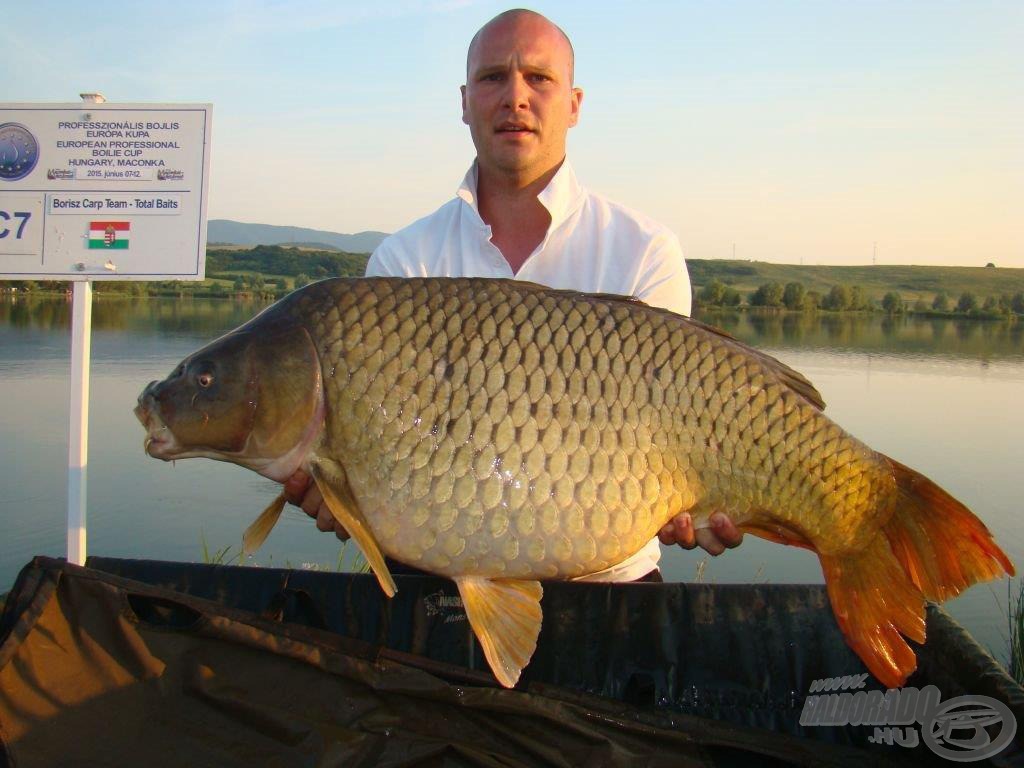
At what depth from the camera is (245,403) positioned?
147 cm

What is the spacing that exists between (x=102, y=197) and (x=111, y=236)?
4.5 inches

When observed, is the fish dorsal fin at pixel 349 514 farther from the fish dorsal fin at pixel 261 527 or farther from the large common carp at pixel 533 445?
the fish dorsal fin at pixel 261 527

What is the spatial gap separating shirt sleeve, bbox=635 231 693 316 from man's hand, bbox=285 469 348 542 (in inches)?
Result: 32.5

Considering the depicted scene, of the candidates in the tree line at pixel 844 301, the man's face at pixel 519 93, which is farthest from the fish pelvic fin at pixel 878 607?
the tree line at pixel 844 301

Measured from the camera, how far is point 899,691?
1659 mm

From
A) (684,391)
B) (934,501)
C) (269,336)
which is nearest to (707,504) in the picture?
(684,391)

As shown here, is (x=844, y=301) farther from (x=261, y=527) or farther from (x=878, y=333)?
(x=261, y=527)

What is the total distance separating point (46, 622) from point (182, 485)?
4682 mm

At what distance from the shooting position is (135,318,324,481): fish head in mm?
1453

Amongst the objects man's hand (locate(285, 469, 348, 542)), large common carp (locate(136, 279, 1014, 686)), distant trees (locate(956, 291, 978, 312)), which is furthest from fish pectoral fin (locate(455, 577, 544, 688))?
distant trees (locate(956, 291, 978, 312))

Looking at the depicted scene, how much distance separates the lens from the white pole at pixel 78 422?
7.23 feet

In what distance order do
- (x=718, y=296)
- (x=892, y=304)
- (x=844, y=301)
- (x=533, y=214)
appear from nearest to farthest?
1. (x=533, y=214)
2. (x=718, y=296)
3. (x=892, y=304)
4. (x=844, y=301)

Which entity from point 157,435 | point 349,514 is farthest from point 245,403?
point 349,514

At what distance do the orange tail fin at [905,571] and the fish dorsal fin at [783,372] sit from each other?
7.0 inches
